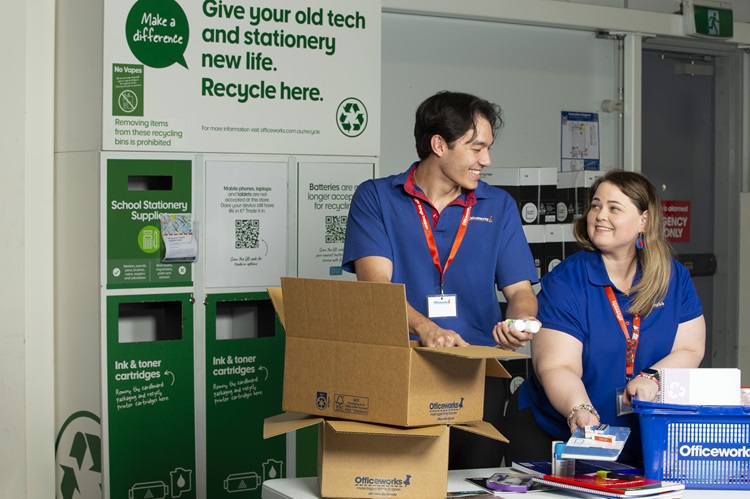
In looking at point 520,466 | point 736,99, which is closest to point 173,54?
point 520,466

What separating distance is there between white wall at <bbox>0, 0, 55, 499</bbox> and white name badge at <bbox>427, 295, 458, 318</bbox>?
1749mm

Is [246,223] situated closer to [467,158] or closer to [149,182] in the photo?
[149,182]

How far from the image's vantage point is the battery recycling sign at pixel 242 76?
3.62 m

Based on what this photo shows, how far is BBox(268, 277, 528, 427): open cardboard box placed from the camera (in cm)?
207

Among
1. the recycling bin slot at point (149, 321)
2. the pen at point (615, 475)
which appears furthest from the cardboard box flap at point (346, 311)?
the recycling bin slot at point (149, 321)

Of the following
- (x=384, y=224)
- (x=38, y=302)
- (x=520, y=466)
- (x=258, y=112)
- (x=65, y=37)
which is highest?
(x=65, y=37)

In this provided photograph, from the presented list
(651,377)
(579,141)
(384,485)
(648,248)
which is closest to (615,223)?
(648,248)

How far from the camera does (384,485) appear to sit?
2145 millimetres

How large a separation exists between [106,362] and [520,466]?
185 centimetres

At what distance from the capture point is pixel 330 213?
402cm

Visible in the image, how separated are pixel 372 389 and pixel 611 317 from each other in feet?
2.72

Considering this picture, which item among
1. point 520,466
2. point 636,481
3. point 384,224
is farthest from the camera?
point 384,224

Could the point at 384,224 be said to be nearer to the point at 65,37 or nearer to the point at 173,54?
the point at 173,54

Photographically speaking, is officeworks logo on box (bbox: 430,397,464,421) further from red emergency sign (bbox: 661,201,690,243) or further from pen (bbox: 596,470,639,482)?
red emergency sign (bbox: 661,201,690,243)
